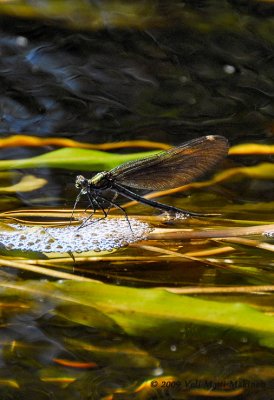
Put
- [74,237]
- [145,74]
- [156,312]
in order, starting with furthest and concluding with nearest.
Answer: [145,74]
[74,237]
[156,312]

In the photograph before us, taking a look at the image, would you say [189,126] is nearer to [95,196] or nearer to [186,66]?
[186,66]

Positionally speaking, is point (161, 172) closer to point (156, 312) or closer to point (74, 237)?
point (74, 237)

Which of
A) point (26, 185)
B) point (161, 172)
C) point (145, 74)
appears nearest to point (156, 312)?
point (161, 172)

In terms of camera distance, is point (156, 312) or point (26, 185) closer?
point (156, 312)

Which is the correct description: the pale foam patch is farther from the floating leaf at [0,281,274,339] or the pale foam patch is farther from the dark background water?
the dark background water

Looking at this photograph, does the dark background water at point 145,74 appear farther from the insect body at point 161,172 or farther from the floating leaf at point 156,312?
the floating leaf at point 156,312

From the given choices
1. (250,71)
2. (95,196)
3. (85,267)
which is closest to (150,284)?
(85,267)

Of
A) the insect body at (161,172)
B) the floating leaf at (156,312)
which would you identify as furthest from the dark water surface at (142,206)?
the insect body at (161,172)

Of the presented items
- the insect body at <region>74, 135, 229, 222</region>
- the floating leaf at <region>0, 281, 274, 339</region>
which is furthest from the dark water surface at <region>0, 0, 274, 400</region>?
the insect body at <region>74, 135, 229, 222</region>
